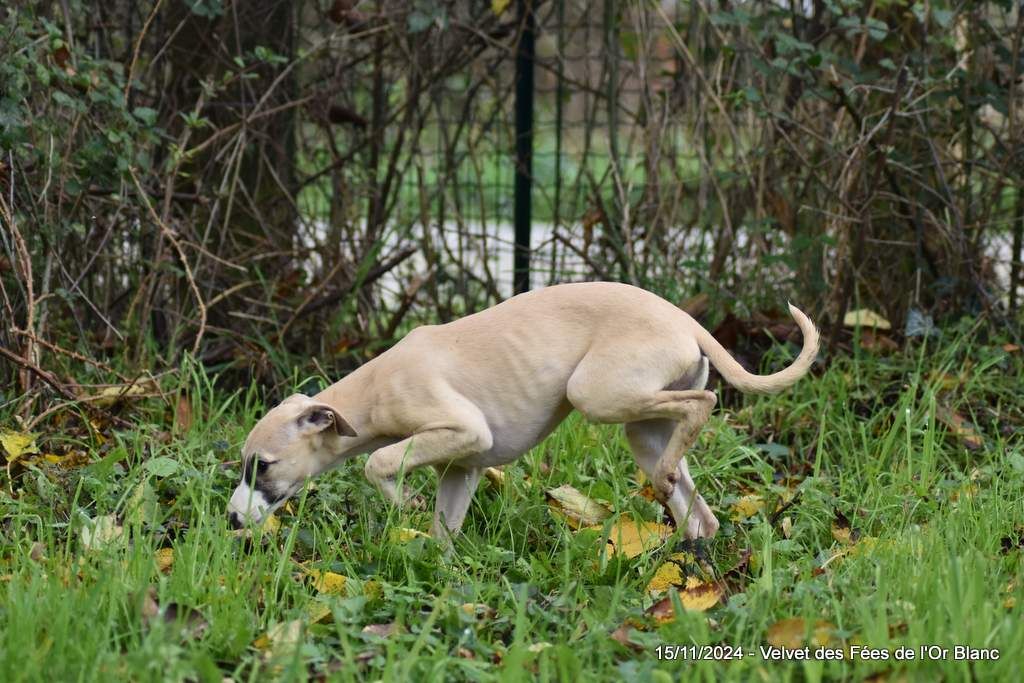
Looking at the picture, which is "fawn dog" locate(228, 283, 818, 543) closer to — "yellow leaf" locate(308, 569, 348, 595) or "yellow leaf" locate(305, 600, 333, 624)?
"yellow leaf" locate(308, 569, 348, 595)

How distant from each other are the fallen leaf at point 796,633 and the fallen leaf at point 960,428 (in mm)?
2379

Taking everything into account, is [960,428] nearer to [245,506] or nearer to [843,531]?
[843,531]

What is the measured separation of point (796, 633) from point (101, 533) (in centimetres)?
203

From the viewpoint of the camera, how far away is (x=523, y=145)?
745 centimetres

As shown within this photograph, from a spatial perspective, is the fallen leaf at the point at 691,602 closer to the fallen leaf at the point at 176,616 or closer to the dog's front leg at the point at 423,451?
the dog's front leg at the point at 423,451

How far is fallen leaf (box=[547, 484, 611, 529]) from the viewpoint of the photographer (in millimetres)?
4293

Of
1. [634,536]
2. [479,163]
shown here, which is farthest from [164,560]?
[479,163]

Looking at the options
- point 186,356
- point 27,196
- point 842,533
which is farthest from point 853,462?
point 27,196

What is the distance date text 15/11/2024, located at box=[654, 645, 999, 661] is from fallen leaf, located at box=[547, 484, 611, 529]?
1.23m

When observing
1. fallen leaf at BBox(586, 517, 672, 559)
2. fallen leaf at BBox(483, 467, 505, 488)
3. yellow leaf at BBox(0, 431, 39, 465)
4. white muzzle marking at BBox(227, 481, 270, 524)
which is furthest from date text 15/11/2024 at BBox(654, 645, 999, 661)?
yellow leaf at BBox(0, 431, 39, 465)

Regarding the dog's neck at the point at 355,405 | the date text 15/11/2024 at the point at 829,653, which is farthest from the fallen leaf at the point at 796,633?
the dog's neck at the point at 355,405

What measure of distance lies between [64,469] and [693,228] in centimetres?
386

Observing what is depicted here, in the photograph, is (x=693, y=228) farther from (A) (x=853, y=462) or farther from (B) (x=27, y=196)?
(B) (x=27, y=196)

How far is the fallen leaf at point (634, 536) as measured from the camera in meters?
3.95
